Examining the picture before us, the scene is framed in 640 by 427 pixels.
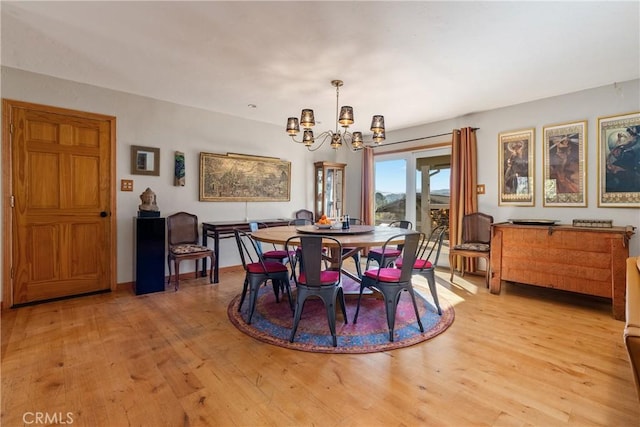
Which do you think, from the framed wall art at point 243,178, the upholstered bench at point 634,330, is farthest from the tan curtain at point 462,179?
the upholstered bench at point 634,330

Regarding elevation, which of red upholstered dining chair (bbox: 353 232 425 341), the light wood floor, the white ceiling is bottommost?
the light wood floor

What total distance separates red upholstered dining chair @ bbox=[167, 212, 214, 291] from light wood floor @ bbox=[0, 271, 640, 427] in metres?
0.95

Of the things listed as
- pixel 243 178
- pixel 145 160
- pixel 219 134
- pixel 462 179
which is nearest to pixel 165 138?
pixel 145 160

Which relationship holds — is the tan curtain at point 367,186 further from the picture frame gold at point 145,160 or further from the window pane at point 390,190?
the picture frame gold at point 145,160

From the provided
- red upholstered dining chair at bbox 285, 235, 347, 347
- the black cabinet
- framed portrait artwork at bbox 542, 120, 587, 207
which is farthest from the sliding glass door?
the black cabinet

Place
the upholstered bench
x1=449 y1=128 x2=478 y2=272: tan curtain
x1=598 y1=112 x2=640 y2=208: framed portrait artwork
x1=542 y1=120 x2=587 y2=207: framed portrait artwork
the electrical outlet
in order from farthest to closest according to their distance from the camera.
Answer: x1=449 y1=128 x2=478 y2=272: tan curtain → the electrical outlet → x1=542 y1=120 x2=587 y2=207: framed portrait artwork → x1=598 y1=112 x2=640 y2=208: framed portrait artwork → the upholstered bench

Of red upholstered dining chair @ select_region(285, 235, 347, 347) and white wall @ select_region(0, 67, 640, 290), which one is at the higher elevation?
white wall @ select_region(0, 67, 640, 290)

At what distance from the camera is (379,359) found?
2.04 metres

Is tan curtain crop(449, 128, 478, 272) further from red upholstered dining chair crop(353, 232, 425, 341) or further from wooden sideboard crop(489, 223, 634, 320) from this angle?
red upholstered dining chair crop(353, 232, 425, 341)

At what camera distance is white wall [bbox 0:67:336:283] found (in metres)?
3.18

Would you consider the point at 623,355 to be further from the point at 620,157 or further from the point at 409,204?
the point at 409,204

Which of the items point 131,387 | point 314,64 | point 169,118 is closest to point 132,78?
point 169,118

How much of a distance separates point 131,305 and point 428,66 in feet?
12.5

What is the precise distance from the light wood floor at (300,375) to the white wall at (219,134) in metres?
1.39
